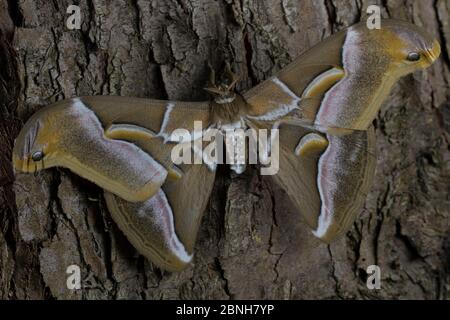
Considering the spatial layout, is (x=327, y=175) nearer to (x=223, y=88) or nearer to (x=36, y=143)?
(x=223, y=88)

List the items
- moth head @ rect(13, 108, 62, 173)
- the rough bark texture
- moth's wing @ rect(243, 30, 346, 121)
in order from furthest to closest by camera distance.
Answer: the rough bark texture
moth's wing @ rect(243, 30, 346, 121)
moth head @ rect(13, 108, 62, 173)

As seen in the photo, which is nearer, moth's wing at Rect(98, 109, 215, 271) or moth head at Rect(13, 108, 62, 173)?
moth head at Rect(13, 108, 62, 173)

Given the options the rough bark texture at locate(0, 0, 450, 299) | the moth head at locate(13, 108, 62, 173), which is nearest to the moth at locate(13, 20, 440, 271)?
the moth head at locate(13, 108, 62, 173)

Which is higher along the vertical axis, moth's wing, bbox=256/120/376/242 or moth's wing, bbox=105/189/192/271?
moth's wing, bbox=256/120/376/242

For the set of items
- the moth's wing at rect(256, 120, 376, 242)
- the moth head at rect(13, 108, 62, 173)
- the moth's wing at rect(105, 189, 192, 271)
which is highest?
the moth head at rect(13, 108, 62, 173)

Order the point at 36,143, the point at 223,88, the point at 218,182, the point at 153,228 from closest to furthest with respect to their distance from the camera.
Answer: the point at 36,143 → the point at 223,88 → the point at 153,228 → the point at 218,182

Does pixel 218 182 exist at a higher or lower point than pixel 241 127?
lower

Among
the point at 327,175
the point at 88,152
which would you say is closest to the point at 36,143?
the point at 88,152

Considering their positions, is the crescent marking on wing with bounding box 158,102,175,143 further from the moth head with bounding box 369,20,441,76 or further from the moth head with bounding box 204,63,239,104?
the moth head with bounding box 369,20,441,76
